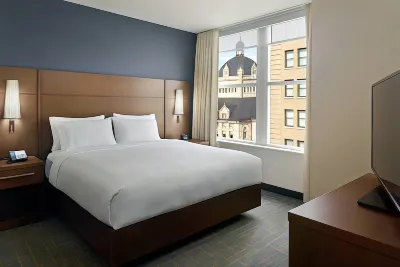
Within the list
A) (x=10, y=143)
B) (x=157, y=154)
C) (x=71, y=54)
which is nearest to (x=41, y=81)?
(x=71, y=54)

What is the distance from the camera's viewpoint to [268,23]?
398 cm

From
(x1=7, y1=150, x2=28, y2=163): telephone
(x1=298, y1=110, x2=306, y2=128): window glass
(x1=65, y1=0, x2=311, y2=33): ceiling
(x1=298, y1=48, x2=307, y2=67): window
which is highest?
(x1=65, y1=0, x2=311, y2=33): ceiling

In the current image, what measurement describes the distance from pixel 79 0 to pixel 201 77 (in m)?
2.17

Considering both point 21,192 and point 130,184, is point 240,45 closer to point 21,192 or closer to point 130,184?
point 130,184

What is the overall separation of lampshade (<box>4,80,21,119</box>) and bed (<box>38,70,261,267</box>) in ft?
0.95

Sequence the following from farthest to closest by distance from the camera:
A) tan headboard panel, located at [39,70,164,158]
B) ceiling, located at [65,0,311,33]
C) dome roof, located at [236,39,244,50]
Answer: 1. dome roof, located at [236,39,244,50]
2. ceiling, located at [65,0,311,33]
3. tan headboard panel, located at [39,70,164,158]

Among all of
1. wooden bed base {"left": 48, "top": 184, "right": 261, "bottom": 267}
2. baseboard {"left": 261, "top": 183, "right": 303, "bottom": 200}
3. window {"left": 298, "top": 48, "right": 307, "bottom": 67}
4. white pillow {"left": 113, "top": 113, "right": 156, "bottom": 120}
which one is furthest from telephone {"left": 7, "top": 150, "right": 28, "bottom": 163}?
window {"left": 298, "top": 48, "right": 307, "bottom": 67}

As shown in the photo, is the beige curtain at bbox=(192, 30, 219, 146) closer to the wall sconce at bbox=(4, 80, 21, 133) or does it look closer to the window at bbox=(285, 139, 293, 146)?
the window at bbox=(285, 139, 293, 146)

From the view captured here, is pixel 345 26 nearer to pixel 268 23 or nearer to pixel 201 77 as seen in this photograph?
pixel 268 23

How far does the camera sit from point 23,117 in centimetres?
318

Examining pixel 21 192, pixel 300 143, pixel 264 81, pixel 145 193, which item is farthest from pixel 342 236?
pixel 264 81

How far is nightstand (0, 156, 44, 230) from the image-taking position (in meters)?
2.66

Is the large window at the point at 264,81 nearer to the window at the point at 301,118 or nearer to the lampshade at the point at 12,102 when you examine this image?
the window at the point at 301,118

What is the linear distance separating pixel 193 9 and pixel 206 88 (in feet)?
4.52
